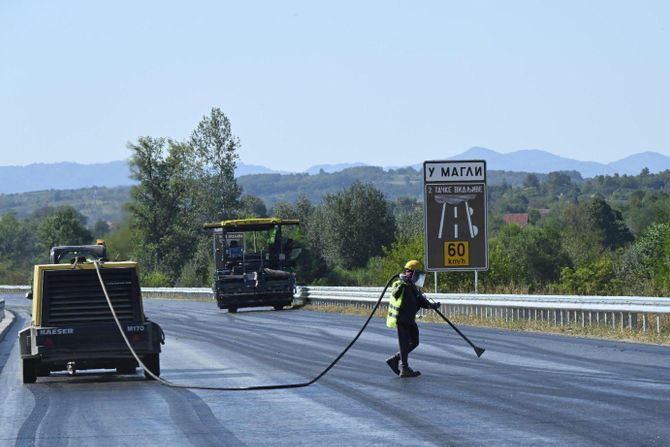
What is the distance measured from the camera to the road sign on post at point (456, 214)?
1344 inches

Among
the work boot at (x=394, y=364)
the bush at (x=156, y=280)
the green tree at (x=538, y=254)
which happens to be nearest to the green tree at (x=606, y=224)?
the green tree at (x=538, y=254)

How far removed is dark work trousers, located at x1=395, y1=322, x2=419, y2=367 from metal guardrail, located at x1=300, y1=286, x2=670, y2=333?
6.90 meters

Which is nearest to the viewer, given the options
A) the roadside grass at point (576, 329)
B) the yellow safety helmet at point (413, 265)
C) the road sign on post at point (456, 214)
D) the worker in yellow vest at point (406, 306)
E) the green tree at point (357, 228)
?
the yellow safety helmet at point (413, 265)

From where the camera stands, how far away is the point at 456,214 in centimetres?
3428

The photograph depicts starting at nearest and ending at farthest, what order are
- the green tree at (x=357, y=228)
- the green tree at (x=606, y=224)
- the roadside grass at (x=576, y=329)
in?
the roadside grass at (x=576, y=329), the green tree at (x=357, y=228), the green tree at (x=606, y=224)

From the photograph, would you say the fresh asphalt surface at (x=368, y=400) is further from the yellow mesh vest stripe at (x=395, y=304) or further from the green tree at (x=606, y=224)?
the green tree at (x=606, y=224)

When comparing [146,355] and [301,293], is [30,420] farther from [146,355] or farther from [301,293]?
[301,293]

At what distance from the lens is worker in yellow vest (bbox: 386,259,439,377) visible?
17812 millimetres

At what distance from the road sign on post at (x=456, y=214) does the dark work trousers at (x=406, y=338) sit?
16.0 m

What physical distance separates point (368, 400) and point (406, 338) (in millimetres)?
3061

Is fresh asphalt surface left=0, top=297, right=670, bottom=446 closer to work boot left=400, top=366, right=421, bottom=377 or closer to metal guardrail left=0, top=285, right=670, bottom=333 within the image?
work boot left=400, top=366, right=421, bottom=377

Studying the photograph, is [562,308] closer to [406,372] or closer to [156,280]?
[406,372]

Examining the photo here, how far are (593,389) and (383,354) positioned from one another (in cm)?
734

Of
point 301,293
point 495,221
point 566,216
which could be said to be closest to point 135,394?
point 301,293
